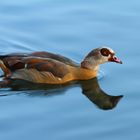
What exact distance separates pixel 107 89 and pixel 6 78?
64.8 inches

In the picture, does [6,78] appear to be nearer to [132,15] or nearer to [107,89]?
[107,89]

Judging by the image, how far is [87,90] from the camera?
10688 mm

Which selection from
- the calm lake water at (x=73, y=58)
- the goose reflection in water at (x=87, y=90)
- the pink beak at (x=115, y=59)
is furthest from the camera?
the pink beak at (x=115, y=59)

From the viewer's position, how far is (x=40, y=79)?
10.9 meters

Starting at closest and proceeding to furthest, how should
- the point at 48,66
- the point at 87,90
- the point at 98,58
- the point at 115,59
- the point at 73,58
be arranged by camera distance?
the point at 87,90, the point at 48,66, the point at 115,59, the point at 98,58, the point at 73,58

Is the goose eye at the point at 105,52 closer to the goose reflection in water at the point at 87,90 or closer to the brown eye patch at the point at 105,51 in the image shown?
the brown eye patch at the point at 105,51

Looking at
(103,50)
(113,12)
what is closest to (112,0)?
(113,12)

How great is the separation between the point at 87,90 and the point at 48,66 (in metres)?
0.73

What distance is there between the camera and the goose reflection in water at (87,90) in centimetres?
1022

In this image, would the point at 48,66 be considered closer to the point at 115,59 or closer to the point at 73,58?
the point at 73,58

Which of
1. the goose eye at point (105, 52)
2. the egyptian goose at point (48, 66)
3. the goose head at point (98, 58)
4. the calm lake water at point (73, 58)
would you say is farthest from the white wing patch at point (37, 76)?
the goose eye at point (105, 52)

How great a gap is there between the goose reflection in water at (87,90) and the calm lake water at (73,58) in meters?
0.05

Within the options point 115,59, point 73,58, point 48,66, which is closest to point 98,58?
point 115,59

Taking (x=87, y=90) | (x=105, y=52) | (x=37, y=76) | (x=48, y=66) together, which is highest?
(x=105, y=52)
